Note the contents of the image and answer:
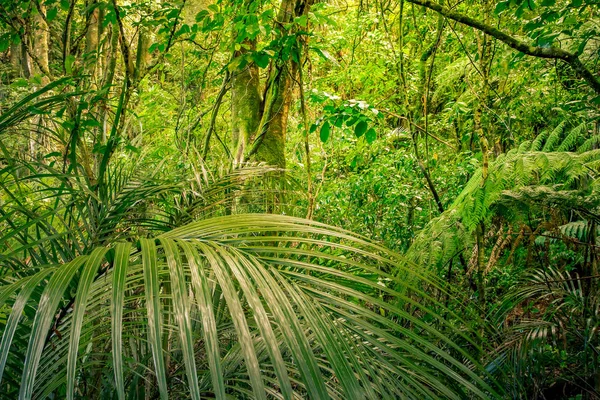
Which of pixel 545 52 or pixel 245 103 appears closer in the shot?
pixel 545 52

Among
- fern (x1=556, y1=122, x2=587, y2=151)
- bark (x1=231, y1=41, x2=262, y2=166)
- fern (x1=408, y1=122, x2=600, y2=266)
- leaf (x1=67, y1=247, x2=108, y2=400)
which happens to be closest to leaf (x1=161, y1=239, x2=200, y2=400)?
leaf (x1=67, y1=247, x2=108, y2=400)

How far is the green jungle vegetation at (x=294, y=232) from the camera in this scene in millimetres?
770

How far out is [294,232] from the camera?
91.7 inches

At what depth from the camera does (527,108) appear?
16.2 feet

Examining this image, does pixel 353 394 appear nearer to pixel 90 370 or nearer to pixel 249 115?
pixel 90 370

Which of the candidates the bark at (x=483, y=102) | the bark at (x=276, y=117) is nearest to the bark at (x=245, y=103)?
the bark at (x=276, y=117)

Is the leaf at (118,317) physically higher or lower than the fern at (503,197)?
higher

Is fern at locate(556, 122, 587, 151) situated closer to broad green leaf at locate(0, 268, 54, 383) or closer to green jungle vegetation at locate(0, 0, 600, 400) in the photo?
green jungle vegetation at locate(0, 0, 600, 400)

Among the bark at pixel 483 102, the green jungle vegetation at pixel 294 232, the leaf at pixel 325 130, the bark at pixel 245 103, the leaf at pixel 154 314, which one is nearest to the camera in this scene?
the leaf at pixel 154 314

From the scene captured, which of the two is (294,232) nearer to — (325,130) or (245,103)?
(325,130)

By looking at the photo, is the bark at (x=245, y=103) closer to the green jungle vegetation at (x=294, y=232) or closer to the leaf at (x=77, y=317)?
the green jungle vegetation at (x=294, y=232)

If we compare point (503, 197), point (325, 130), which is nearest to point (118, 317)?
point (325, 130)

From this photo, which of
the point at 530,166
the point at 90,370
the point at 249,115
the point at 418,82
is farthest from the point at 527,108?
the point at 90,370

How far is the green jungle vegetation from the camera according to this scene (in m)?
0.77
